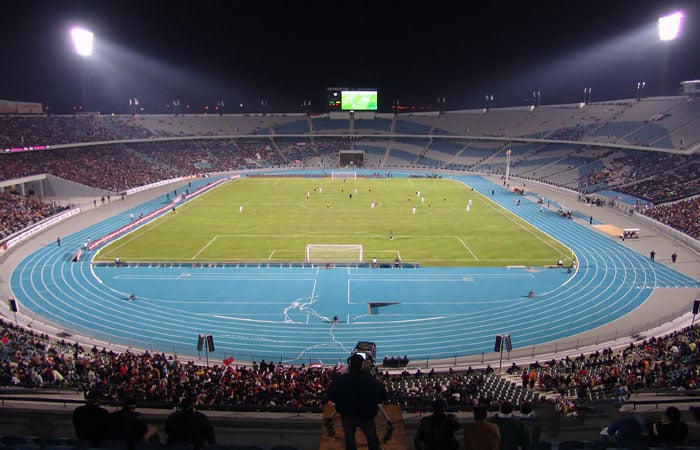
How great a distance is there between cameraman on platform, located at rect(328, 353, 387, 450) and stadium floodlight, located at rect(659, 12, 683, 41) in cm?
8064

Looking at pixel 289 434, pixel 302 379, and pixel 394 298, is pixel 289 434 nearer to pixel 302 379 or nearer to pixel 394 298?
pixel 302 379

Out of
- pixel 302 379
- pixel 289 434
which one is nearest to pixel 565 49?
pixel 302 379

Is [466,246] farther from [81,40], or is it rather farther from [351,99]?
[351,99]

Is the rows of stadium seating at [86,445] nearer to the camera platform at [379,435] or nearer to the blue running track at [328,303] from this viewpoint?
the camera platform at [379,435]

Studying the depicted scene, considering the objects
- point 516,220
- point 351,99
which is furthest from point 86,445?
point 351,99

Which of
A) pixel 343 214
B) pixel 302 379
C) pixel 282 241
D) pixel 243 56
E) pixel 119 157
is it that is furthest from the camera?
pixel 243 56

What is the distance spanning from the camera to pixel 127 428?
6059 millimetres

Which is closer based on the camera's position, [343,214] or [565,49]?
[343,214]

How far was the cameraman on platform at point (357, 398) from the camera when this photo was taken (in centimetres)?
582

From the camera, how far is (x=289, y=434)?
831 cm

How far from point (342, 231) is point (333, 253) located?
7.39m

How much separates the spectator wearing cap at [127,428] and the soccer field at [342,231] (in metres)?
31.3

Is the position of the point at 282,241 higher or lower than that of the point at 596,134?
lower

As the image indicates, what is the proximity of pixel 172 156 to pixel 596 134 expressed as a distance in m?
74.1
